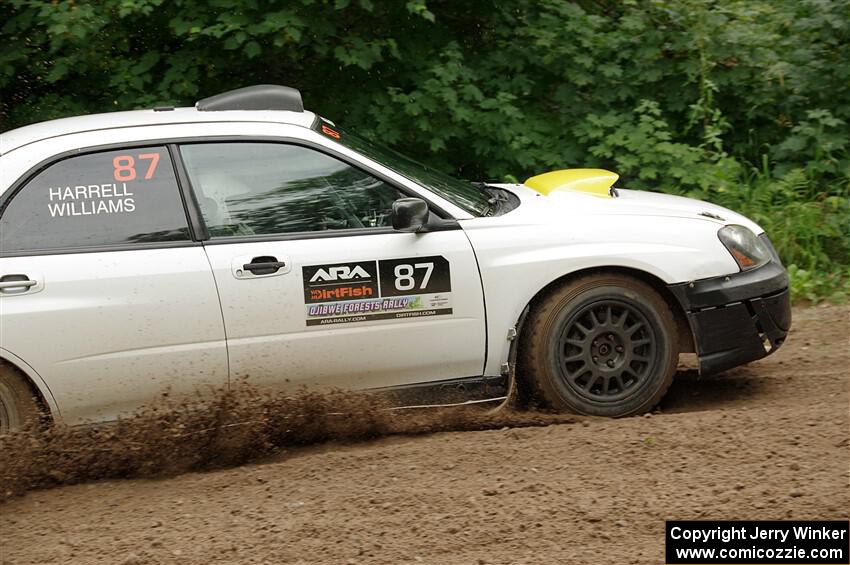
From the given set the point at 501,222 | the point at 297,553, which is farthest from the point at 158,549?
the point at 501,222

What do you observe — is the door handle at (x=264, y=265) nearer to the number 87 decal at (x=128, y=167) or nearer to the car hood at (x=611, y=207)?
the number 87 decal at (x=128, y=167)

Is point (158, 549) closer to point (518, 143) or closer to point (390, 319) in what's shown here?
point (390, 319)

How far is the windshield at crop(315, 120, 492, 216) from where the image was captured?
5398 mm

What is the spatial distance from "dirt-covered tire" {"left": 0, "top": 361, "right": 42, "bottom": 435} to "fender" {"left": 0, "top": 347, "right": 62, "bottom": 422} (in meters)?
0.04

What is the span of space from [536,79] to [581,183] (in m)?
3.55

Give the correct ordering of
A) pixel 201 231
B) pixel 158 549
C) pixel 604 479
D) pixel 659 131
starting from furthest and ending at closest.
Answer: pixel 659 131, pixel 201 231, pixel 604 479, pixel 158 549

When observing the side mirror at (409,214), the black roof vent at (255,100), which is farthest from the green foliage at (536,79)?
the side mirror at (409,214)

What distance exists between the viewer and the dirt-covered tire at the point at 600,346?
17.3 ft

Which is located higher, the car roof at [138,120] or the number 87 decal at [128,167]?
the car roof at [138,120]

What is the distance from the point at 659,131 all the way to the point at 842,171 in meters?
1.48

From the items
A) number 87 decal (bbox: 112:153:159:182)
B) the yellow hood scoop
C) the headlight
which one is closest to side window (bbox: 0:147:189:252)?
number 87 decal (bbox: 112:153:159:182)

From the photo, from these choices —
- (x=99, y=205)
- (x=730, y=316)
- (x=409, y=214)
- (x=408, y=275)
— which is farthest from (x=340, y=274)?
(x=730, y=316)

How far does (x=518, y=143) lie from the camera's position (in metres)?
8.59

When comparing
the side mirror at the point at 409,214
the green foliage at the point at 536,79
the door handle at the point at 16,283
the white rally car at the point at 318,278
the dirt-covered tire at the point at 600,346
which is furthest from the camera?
the green foliage at the point at 536,79
